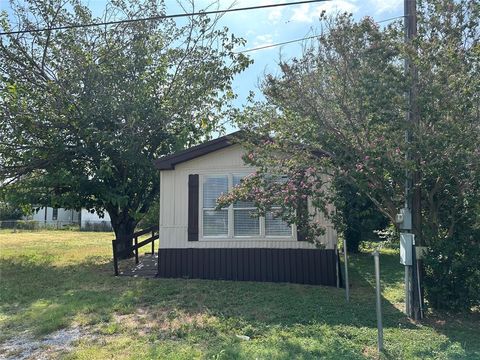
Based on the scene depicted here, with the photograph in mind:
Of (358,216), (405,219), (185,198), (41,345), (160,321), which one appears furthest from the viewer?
(358,216)

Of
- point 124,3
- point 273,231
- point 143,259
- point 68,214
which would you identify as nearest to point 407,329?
Answer: point 273,231

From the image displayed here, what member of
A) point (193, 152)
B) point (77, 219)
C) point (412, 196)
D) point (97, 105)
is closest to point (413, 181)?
point (412, 196)

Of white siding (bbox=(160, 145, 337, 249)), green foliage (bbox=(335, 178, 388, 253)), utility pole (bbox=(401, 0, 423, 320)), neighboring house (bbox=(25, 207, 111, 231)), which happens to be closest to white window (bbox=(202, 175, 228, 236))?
white siding (bbox=(160, 145, 337, 249))

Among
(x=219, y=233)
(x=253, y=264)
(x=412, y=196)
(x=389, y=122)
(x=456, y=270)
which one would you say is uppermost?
(x=389, y=122)

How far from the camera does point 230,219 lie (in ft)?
31.2

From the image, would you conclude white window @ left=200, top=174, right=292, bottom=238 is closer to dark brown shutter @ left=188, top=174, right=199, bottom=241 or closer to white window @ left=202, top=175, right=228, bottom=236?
white window @ left=202, top=175, right=228, bottom=236

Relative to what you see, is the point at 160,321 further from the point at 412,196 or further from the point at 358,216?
the point at 358,216

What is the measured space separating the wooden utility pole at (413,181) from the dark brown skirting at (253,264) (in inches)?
96.6

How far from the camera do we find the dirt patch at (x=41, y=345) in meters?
4.95

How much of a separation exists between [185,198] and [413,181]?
16.8 feet

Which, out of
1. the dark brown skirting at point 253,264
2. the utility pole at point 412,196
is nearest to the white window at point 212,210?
the dark brown skirting at point 253,264

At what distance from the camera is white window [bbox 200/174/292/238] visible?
9.36 m

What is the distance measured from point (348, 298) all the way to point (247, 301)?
1836 millimetres

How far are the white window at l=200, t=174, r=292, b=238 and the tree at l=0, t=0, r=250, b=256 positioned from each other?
137 inches
